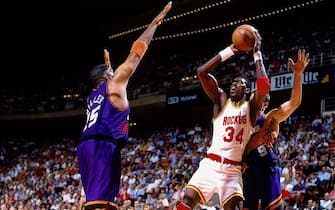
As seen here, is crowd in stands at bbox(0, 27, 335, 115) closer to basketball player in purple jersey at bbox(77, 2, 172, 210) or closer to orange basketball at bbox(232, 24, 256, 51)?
orange basketball at bbox(232, 24, 256, 51)

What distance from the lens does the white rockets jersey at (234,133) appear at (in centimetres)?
573

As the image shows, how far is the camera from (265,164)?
19.1ft

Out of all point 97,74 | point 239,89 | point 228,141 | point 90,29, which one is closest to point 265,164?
point 228,141

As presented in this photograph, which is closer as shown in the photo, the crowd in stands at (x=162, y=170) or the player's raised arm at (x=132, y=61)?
the player's raised arm at (x=132, y=61)

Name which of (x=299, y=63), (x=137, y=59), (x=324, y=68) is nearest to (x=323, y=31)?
(x=324, y=68)

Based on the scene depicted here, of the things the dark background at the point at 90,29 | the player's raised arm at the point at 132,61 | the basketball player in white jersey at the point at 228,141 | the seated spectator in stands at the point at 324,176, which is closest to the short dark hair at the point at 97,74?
the player's raised arm at the point at 132,61

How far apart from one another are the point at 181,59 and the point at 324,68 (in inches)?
364

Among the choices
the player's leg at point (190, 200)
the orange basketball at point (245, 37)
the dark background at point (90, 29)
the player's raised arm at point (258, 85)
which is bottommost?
the player's leg at point (190, 200)

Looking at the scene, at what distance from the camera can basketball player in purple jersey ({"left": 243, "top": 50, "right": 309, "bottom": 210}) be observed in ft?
18.9

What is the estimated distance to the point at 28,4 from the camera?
2652cm

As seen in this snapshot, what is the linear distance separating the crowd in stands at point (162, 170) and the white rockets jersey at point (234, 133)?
2.66 metres

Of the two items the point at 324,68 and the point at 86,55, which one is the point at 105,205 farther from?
the point at 86,55

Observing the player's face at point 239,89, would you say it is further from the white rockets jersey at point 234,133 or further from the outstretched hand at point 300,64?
the outstretched hand at point 300,64

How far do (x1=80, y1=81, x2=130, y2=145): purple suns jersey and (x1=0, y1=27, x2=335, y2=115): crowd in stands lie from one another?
A: 12.3 m
